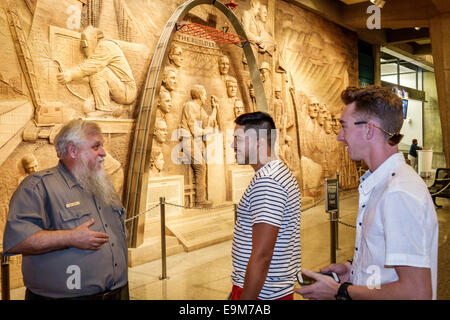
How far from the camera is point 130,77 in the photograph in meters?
6.05

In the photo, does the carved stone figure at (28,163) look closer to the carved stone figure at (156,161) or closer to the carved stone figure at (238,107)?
the carved stone figure at (156,161)

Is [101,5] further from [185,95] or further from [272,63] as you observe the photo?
[272,63]

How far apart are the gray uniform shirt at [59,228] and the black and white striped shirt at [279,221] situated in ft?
2.62

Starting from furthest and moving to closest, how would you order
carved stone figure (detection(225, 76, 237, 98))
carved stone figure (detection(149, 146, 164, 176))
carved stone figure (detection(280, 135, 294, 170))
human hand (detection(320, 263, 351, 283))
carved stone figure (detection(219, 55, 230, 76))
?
1. carved stone figure (detection(280, 135, 294, 170))
2. carved stone figure (detection(225, 76, 237, 98))
3. carved stone figure (detection(219, 55, 230, 76))
4. carved stone figure (detection(149, 146, 164, 176))
5. human hand (detection(320, 263, 351, 283))

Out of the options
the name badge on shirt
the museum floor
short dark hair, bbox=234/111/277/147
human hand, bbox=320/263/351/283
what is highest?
short dark hair, bbox=234/111/277/147

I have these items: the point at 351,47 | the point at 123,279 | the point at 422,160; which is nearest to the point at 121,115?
the point at 123,279

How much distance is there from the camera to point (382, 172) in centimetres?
161

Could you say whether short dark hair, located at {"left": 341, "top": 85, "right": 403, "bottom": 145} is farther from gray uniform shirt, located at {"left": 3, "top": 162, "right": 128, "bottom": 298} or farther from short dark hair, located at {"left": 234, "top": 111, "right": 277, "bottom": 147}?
gray uniform shirt, located at {"left": 3, "top": 162, "right": 128, "bottom": 298}

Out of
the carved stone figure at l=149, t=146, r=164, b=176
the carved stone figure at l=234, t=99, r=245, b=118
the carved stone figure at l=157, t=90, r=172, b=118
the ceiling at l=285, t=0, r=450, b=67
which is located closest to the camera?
the carved stone figure at l=149, t=146, r=164, b=176

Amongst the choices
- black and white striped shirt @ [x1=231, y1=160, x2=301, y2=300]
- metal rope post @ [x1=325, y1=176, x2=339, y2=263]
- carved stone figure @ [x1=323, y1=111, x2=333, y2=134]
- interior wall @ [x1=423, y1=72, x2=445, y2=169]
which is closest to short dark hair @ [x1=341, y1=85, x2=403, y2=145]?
black and white striped shirt @ [x1=231, y1=160, x2=301, y2=300]

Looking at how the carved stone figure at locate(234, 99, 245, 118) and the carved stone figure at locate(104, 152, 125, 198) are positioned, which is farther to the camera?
the carved stone figure at locate(234, 99, 245, 118)

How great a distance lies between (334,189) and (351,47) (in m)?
10.3

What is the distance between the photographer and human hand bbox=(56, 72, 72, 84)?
5.17 meters

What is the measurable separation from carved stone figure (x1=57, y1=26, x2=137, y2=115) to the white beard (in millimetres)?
3241
